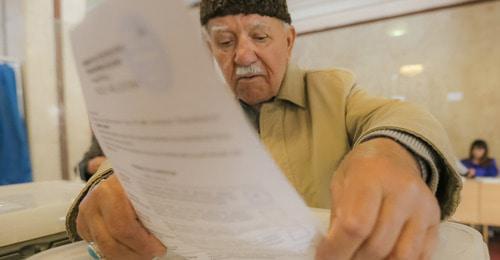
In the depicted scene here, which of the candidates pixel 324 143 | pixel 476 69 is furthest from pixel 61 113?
pixel 476 69

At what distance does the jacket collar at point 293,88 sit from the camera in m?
0.72

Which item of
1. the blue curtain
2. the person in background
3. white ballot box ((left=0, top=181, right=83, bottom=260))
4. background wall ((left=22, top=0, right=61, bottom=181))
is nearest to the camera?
white ballot box ((left=0, top=181, right=83, bottom=260))

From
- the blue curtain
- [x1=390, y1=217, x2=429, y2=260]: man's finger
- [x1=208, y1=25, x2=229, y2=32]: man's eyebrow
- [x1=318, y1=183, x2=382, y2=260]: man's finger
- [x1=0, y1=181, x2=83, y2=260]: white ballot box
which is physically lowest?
the blue curtain

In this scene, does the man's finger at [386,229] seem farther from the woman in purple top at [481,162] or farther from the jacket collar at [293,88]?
the woman in purple top at [481,162]

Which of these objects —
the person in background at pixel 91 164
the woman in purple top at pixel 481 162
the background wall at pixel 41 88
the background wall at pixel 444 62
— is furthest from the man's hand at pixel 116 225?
the woman in purple top at pixel 481 162

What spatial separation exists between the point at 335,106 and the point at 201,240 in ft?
1.55

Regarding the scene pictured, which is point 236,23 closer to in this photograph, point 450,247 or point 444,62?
point 450,247

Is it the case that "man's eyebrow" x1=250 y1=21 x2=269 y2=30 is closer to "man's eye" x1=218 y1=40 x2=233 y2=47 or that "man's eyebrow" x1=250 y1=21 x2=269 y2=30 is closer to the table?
"man's eye" x1=218 y1=40 x2=233 y2=47

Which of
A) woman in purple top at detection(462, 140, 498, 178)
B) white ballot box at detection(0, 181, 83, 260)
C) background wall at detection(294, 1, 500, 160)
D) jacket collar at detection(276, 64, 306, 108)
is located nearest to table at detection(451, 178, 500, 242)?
woman in purple top at detection(462, 140, 498, 178)

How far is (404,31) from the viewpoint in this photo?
3.28 m

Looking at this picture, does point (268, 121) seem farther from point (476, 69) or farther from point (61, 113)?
point (476, 69)

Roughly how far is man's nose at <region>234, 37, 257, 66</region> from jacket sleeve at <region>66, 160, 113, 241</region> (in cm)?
36

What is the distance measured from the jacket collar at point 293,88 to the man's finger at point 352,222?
0.49m

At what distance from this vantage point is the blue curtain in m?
2.44
